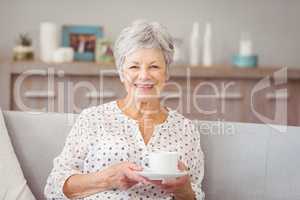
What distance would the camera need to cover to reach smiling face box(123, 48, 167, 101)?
194 centimetres

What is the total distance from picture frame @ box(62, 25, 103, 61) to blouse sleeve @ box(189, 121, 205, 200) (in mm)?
2141

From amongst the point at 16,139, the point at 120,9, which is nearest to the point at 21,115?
the point at 16,139

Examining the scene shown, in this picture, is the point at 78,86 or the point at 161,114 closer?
the point at 161,114

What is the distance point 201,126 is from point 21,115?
0.65m

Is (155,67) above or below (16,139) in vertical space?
above

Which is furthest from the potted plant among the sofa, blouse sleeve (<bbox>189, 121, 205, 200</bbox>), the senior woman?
blouse sleeve (<bbox>189, 121, 205, 200</bbox>)

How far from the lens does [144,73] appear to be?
1935 mm

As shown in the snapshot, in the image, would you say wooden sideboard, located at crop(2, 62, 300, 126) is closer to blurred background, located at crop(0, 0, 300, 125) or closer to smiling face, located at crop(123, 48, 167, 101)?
blurred background, located at crop(0, 0, 300, 125)

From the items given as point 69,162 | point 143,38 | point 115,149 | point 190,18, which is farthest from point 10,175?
point 190,18

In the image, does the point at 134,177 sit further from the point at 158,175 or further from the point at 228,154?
the point at 228,154

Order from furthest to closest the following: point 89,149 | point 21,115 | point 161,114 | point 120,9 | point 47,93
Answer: point 120,9 < point 47,93 < point 21,115 < point 161,114 < point 89,149

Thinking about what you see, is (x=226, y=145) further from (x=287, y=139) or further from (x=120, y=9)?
(x=120, y=9)

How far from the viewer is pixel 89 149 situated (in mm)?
1884

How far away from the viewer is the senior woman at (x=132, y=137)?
1.83 meters
